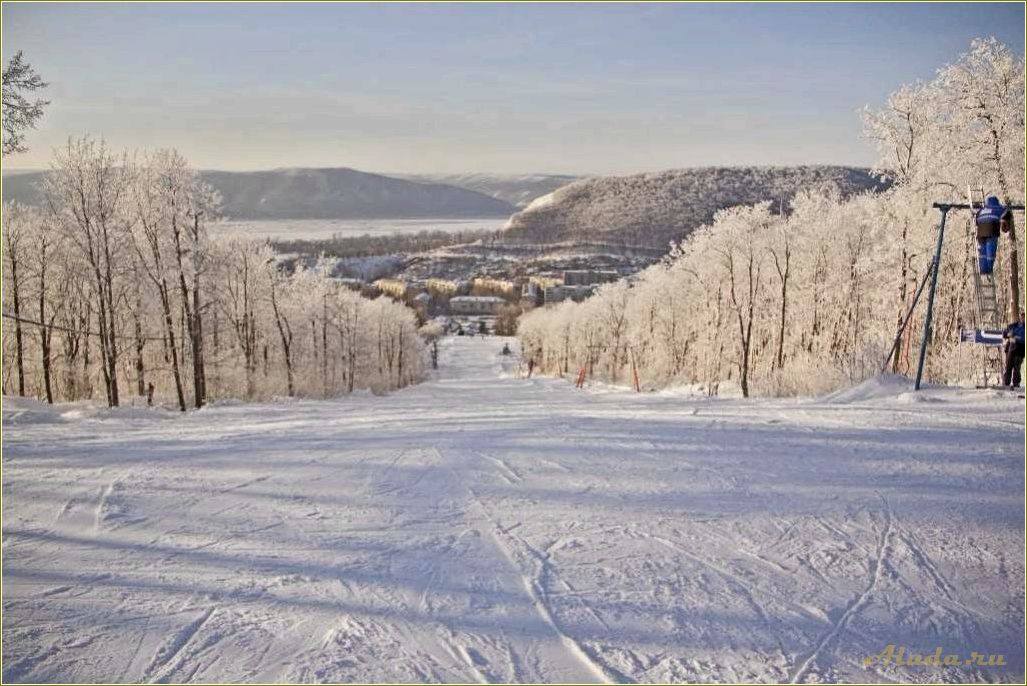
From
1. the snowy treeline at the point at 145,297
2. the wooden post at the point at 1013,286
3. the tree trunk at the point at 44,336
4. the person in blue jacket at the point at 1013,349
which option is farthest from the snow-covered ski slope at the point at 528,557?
the tree trunk at the point at 44,336

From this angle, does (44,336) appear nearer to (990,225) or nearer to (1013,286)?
(990,225)

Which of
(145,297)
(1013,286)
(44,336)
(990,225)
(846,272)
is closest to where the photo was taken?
(990,225)

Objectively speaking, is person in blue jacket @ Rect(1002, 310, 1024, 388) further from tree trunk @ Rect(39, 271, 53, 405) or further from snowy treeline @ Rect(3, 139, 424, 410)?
tree trunk @ Rect(39, 271, 53, 405)

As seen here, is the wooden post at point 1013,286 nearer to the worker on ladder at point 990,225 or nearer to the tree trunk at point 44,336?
the worker on ladder at point 990,225

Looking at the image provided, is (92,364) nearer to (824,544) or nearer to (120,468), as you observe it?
(120,468)

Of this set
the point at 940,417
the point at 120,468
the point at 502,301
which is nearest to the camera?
the point at 120,468

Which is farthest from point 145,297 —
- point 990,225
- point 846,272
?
point 846,272

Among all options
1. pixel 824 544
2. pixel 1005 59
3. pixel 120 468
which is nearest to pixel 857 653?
pixel 824 544
